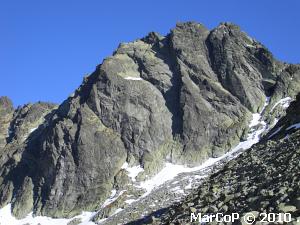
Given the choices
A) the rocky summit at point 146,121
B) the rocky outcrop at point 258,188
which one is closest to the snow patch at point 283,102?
the rocky summit at point 146,121

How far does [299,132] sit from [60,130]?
142221mm

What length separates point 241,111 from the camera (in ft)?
575

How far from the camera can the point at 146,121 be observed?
174 meters

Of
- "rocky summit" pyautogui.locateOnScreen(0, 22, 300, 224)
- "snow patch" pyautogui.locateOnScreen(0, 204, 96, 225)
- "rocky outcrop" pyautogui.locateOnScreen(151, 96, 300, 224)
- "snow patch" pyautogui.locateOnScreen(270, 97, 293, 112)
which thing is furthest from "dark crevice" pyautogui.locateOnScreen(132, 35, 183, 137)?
"rocky outcrop" pyautogui.locateOnScreen(151, 96, 300, 224)

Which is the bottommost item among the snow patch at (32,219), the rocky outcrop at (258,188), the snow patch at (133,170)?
the rocky outcrop at (258,188)

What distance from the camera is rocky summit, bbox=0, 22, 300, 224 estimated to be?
539ft

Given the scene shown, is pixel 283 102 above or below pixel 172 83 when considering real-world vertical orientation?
below

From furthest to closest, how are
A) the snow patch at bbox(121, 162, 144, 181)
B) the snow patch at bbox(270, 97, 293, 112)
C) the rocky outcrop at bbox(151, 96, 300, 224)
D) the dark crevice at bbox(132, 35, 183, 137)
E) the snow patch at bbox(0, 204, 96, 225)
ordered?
1. the dark crevice at bbox(132, 35, 183, 137)
2. the snow patch at bbox(270, 97, 293, 112)
3. the snow patch at bbox(121, 162, 144, 181)
4. the snow patch at bbox(0, 204, 96, 225)
5. the rocky outcrop at bbox(151, 96, 300, 224)

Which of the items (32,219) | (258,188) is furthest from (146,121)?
(258,188)

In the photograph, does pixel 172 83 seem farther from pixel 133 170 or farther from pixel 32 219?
pixel 32 219

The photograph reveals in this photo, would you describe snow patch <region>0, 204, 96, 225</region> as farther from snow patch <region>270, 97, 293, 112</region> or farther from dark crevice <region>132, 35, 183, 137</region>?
snow patch <region>270, 97, 293, 112</region>

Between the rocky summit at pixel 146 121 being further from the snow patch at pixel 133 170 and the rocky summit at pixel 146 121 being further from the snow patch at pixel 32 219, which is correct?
the snow patch at pixel 32 219

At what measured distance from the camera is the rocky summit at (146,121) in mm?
164375

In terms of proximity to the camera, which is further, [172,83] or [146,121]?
[172,83]
